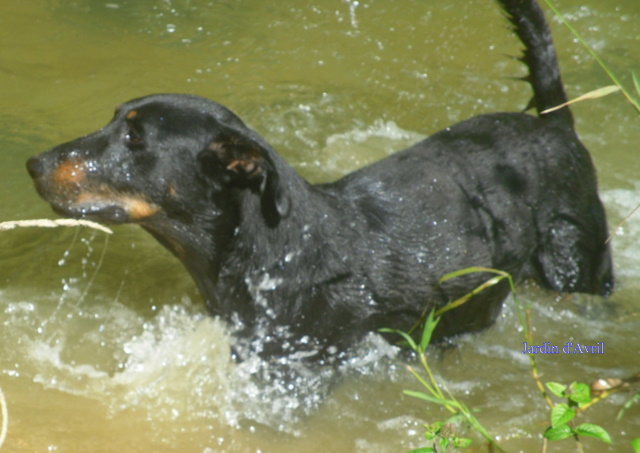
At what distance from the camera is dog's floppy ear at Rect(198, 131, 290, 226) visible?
3.60 metres

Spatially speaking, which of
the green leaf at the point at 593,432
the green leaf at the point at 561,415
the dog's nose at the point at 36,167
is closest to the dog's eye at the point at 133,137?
the dog's nose at the point at 36,167

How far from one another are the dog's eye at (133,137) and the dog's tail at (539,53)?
2.47 metres

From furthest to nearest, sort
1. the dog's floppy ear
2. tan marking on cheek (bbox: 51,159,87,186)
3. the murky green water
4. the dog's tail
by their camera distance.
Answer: the dog's tail → the murky green water → tan marking on cheek (bbox: 51,159,87,186) → the dog's floppy ear

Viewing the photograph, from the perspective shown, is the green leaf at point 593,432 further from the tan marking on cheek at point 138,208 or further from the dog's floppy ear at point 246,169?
the tan marking on cheek at point 138,208

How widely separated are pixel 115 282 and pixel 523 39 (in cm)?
313

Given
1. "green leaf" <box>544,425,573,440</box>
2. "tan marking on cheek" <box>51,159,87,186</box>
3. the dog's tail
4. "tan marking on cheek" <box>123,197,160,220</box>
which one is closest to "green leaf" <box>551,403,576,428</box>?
"green leaf" <box>544,425,573,440</box>

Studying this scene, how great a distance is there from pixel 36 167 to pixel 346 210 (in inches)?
63.3

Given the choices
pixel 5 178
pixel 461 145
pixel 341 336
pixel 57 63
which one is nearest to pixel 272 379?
pixel 341 336

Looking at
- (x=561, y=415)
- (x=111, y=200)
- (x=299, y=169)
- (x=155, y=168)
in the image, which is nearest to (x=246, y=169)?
(x=155, y=168)

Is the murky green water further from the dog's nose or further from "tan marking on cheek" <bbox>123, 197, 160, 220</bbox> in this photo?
the dog's nose

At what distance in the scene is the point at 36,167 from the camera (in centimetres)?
379

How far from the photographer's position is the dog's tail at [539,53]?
4.73 meters

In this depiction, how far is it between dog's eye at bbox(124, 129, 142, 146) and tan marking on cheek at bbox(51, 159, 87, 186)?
253 mm

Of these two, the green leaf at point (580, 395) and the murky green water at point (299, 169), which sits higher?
the green leaf at point (580, 395)
